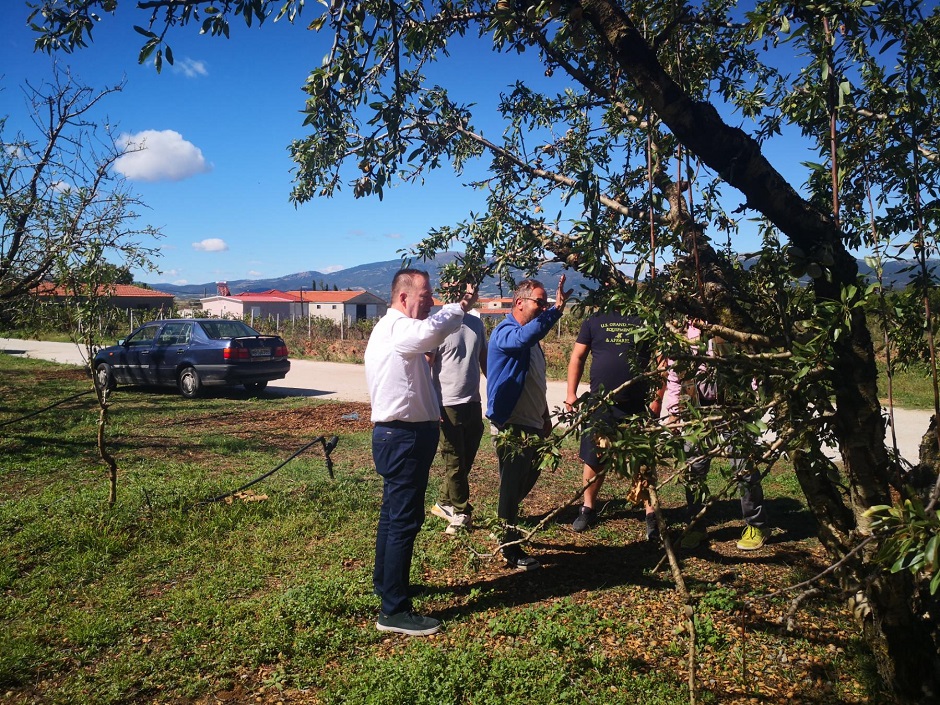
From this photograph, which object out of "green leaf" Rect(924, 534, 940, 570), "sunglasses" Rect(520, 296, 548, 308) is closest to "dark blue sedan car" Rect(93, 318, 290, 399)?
"sunglasses" Rect(520, 296, 548, 308)

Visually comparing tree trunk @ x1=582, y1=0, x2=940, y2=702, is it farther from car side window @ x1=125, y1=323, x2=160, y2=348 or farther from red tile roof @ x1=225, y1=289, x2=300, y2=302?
red tile roof @ x1=225, y1=289, x2=300, y2=302

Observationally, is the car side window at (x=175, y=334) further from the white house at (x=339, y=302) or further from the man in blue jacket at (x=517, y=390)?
the white house at (x=339, y=302)

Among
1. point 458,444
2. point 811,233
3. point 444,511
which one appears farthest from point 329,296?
point 811,233

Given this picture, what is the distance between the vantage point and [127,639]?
3611 millimetres

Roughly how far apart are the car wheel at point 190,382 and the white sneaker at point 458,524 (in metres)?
9.29

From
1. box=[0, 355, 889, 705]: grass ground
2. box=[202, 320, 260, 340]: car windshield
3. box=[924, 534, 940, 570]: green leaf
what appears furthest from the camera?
box=[202, 320, 260, 340]: car windshield

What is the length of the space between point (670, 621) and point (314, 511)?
3.11 metres

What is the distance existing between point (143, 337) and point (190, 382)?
2062 millimetres

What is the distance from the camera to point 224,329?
13.5m

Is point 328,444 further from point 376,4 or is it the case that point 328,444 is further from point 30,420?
point 30,420

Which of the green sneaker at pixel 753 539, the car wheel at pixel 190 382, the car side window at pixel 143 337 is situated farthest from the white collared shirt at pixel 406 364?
the car side window at pixel 143 337

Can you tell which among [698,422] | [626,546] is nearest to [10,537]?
[626,546]

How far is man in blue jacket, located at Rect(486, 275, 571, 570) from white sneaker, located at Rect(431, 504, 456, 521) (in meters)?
0.67

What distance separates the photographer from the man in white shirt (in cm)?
366
